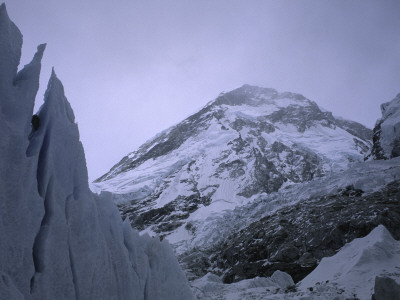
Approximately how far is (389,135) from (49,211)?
49760 millimetres

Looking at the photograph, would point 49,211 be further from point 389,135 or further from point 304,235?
point 389,135

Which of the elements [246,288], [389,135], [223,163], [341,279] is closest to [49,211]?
[341,279]

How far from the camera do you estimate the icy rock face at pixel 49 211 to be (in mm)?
6355

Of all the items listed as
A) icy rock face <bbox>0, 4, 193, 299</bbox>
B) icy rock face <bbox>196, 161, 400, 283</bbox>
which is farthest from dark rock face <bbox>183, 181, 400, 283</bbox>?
icy rock face <bbox>0, 4, 193, 299</bbox>

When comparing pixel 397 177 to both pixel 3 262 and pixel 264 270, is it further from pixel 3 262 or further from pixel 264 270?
pixel 3 262

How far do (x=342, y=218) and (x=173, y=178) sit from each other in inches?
2068

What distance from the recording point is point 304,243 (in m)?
23.9

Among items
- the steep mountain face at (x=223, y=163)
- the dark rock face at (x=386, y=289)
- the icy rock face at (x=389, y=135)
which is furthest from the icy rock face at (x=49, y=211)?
the icy rock face at (x=389, y=135)

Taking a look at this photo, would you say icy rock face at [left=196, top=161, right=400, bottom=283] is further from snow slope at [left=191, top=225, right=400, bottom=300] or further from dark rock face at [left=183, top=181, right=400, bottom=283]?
snow slope at [left=191, top=225, right=400, bottom=300]

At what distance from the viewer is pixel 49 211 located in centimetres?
715

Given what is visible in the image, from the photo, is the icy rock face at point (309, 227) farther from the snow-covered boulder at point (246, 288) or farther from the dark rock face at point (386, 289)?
the dark rock face at point (386, 289)

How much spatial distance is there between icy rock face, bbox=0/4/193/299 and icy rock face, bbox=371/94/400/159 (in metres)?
45.9

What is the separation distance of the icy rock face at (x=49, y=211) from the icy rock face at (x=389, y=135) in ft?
151

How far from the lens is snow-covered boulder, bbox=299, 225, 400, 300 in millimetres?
10367
